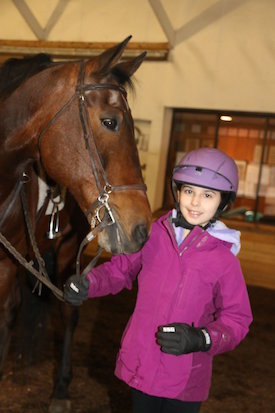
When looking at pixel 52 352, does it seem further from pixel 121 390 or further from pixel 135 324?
pixel 135 324

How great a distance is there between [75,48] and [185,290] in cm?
730

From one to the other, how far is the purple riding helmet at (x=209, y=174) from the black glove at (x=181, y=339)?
43 centimetres

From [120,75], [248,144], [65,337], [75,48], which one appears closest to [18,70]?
[120,75]

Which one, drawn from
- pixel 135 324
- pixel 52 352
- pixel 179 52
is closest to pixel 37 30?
pixel 179 52

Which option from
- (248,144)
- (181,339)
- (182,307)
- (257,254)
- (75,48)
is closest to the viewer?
(181,339)

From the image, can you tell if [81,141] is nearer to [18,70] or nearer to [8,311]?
[18,70]

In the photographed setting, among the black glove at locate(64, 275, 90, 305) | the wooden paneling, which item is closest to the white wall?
the wooden paneling

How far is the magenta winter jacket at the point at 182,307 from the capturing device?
1.50 meters

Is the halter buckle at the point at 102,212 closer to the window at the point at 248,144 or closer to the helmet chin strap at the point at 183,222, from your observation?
the helmet chin strap at the point at 183,222

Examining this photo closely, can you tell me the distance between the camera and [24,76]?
1889 millimetres

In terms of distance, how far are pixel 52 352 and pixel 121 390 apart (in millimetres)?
729

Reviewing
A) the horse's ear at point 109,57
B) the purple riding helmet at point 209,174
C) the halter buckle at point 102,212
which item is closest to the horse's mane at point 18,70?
the horse's ear at point 109,57

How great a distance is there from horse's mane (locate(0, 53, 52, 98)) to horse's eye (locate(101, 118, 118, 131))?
51cm

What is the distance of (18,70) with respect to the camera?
6.38 feet
